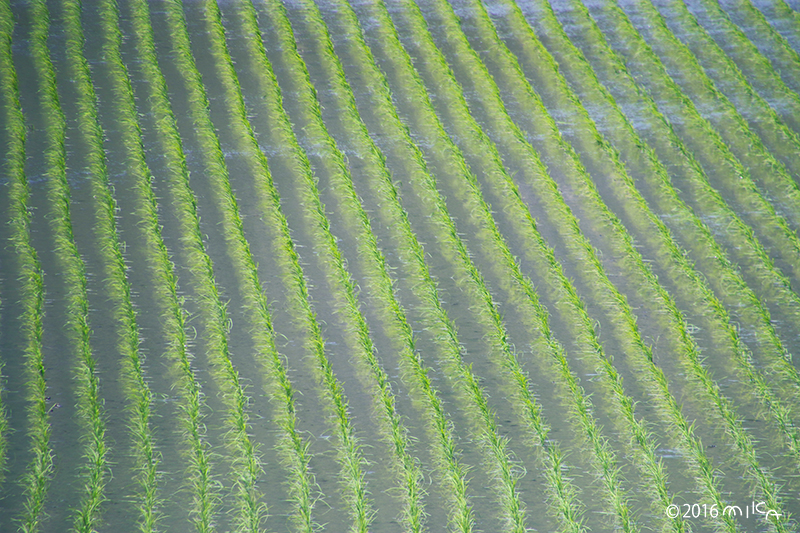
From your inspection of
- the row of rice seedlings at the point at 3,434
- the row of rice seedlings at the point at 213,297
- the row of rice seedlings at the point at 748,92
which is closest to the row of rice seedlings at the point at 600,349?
the row of rice seedlings at the point at 748,92

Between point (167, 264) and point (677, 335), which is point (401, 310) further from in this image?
point (677, 335)

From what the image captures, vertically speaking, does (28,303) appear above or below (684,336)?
above

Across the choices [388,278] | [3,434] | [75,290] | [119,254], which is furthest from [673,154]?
[3,434]

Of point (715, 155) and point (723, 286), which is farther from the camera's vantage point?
point (715, 155)

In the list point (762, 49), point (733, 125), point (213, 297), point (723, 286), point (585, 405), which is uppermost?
point (762, 49)

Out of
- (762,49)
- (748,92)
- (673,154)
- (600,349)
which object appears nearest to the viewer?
(600,349)

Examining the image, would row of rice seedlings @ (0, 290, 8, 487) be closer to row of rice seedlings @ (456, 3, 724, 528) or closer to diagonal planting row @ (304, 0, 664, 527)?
diagonal planting row @ (304, 0, 664, 527)

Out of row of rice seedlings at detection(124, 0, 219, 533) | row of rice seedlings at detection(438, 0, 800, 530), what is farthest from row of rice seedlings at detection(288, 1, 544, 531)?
row of rice seedlings at detection(124, 0, 219, 533)

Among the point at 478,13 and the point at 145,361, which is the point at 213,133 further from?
the point at 478,13
